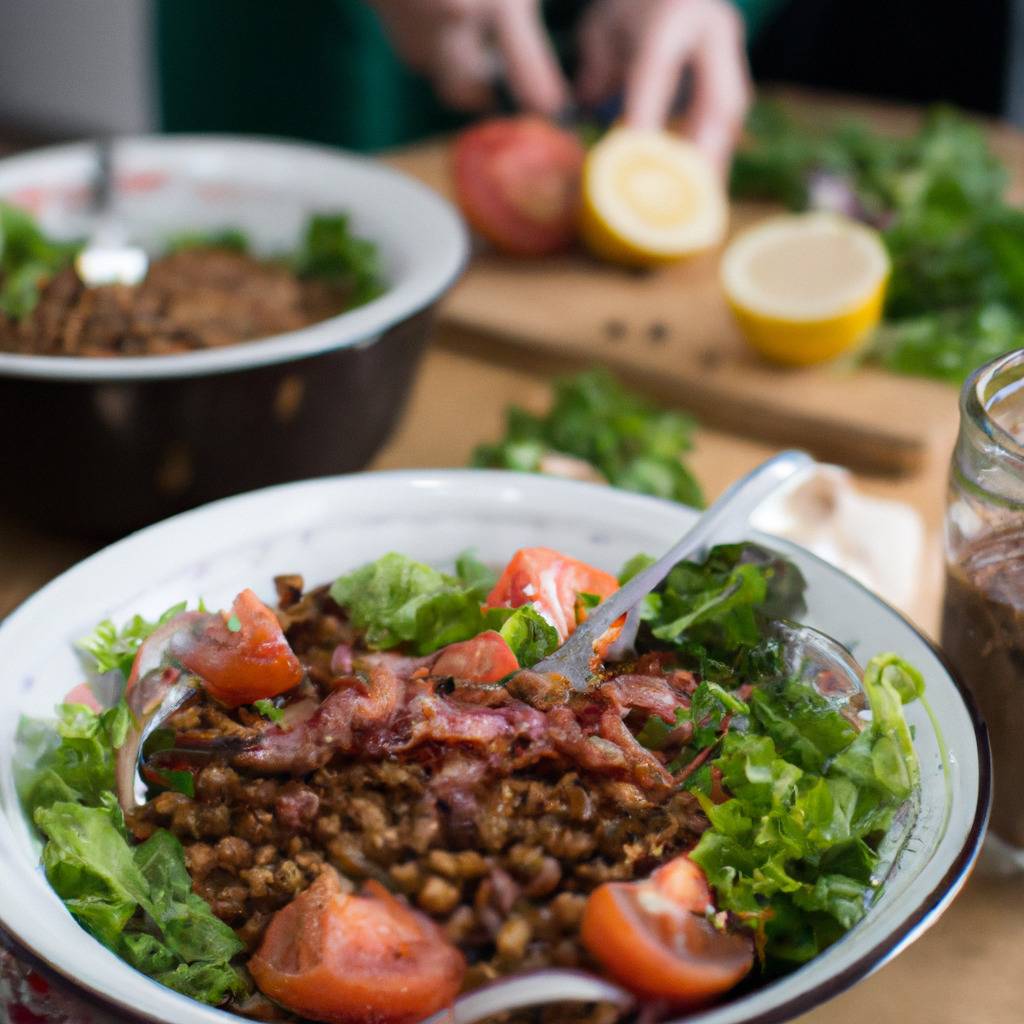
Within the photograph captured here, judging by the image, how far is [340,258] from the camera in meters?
1.82

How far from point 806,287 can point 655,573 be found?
3.78 ft

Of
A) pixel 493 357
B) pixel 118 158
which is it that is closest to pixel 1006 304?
pixel 493 357

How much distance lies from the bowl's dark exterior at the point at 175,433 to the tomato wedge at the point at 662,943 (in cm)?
76

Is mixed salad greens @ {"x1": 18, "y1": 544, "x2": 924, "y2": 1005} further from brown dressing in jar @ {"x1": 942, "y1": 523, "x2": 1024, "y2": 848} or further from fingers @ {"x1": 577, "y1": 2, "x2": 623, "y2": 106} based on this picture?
fingers @ {"x1": 577, "y1": 2, "x2": 623, "y2": 106}

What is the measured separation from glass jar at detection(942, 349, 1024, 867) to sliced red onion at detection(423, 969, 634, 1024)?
460mm

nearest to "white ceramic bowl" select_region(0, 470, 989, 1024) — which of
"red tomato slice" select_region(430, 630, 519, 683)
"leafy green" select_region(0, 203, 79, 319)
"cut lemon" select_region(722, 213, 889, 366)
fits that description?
"red tomato slice" select_region(430, 630, 519, 683)

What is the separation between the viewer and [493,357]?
2.21 metres

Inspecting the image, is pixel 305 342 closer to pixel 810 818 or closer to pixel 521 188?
pixel 810 818

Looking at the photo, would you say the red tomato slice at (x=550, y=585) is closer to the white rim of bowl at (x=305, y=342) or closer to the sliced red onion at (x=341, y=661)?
the sliced red onion at (x=341, y=661)

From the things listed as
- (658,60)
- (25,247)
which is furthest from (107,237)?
(658,60)

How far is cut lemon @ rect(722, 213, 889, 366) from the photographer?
1979 millimetres

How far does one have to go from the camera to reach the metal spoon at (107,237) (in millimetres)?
1840

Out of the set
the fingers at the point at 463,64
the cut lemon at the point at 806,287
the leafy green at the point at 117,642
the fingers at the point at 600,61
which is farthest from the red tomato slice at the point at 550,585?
the fingers at the point at 600,61

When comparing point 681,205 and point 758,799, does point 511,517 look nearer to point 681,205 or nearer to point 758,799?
point 758,799
